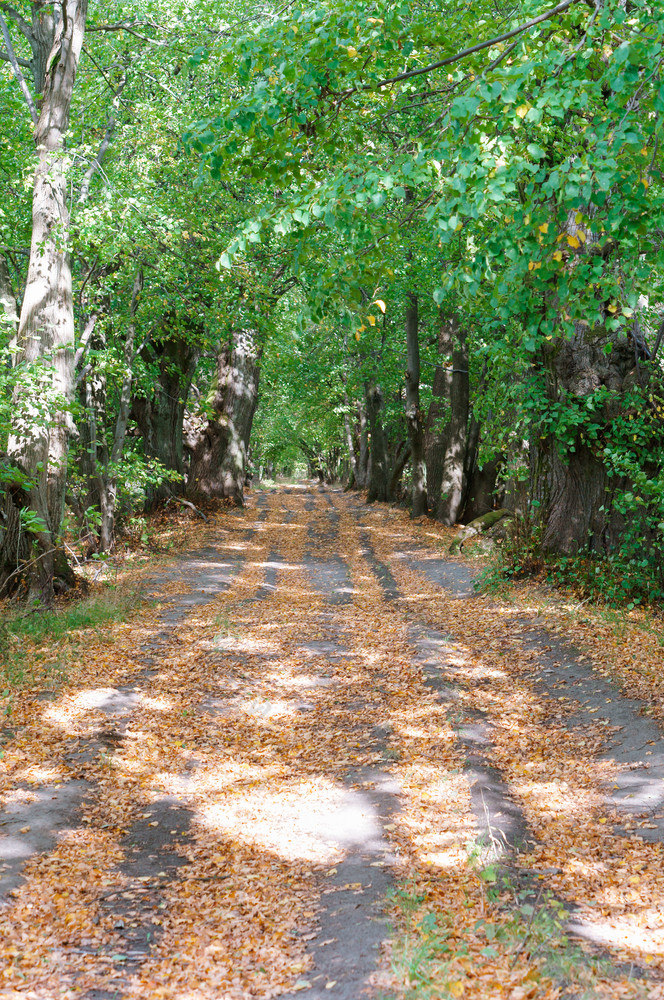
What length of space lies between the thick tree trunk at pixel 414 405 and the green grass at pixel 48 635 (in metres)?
12.3

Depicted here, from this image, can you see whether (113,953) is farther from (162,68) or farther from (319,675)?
(162,68)

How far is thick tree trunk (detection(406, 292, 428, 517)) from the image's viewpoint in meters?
21.0

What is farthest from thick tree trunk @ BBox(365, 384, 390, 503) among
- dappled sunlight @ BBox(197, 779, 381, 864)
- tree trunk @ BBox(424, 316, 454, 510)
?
dappled sunlight @ BBox(197, 779, 381, 864)

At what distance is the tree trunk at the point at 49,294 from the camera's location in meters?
9.56

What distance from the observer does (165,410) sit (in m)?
19.2

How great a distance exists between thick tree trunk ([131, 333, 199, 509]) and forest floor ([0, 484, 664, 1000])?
9.11 m

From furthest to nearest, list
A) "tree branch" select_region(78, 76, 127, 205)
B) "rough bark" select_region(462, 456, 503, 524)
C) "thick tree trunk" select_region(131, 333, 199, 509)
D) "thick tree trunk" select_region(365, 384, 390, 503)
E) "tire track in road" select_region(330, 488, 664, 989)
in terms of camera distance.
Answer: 1. "thick tree trunk" select_region(365, 384, 390, 503)
2. "rough bark" select_region(462, 456, 503, 524)
3. "thick tree trunk" select_region(131, 333, 199, 509)
4. "tree branch" select_region(78, 76, 127, 205)
5. "tire track in road" select_region(330, 488, 664, 989)

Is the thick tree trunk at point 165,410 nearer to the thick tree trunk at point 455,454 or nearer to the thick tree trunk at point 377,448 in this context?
the thick tree trunk at point 455,454

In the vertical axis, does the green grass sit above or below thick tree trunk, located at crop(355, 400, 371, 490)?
below

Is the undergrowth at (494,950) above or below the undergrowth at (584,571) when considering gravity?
below

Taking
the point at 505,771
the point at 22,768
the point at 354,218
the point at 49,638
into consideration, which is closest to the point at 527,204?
the point at 354,218

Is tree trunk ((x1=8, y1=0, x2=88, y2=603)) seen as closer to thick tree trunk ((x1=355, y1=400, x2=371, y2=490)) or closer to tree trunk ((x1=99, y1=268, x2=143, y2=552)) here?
tree trunk ((x1=99, y1=268, x2=143, y2=552))

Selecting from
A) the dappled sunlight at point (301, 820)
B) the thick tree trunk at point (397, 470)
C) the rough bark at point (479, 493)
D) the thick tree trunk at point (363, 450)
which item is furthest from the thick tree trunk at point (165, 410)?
the thick tree trunk at point (363, 450)

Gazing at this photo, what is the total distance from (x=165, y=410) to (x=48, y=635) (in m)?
11.1
